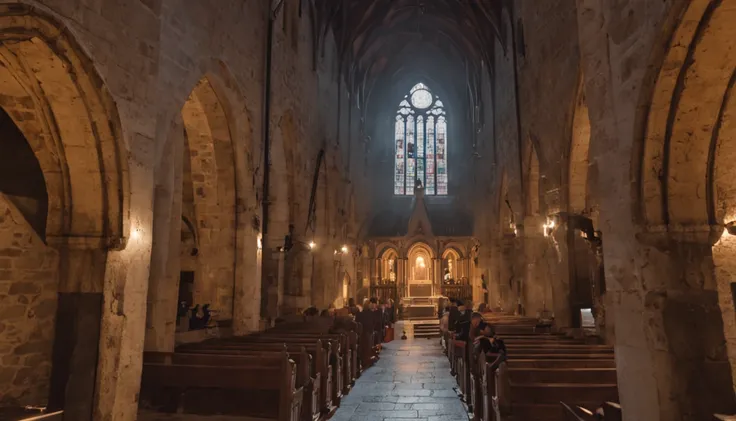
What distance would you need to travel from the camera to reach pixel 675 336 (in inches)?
173

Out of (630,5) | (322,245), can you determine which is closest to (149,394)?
(630,5)

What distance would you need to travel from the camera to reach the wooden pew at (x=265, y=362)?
6.67m

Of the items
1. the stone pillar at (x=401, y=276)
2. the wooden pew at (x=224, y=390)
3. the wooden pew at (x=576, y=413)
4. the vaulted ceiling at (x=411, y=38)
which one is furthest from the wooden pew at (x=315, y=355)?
the stone pillar at (x=401, y=276)

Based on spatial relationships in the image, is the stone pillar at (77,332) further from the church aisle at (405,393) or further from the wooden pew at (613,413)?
the wooden pew at (613,413)

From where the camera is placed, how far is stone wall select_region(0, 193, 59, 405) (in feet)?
22.5

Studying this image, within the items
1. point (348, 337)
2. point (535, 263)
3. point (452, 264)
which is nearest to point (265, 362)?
point (348, 337)

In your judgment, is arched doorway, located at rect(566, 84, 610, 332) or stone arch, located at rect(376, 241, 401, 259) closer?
arched doorway, located at rect(566, 84, 610, 332)

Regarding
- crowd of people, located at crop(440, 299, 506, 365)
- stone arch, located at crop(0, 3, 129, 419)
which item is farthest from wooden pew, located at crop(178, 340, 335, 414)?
crowd of people, located at crop(440, 299, 506, 365)

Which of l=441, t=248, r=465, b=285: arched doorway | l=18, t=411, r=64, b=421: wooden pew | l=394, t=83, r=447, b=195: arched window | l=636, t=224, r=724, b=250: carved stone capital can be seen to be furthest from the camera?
l=394, t=83, r=447, b=195: arched window

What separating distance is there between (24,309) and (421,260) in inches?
871

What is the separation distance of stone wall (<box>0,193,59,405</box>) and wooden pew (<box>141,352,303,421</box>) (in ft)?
5.34

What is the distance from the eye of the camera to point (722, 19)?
3934 mm

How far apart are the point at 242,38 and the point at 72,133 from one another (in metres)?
5.66

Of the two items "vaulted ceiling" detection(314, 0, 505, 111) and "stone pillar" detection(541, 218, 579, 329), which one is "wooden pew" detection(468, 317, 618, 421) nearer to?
"stone pillar" detection(541, 218, 579, 329)
